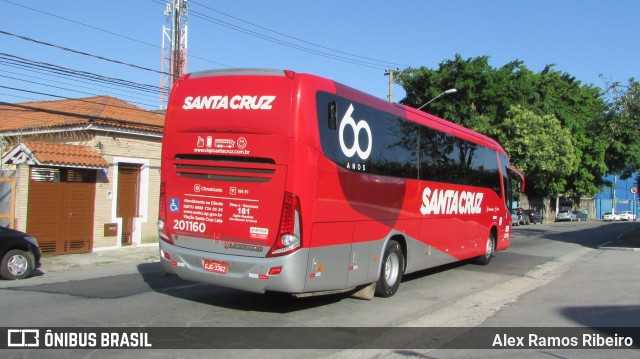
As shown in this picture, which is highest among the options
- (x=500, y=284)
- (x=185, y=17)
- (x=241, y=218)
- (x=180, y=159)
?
(x=185, y=17)

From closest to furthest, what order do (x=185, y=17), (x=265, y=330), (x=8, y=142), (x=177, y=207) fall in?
(x=265, y=330) → (x=177, y=207) → (x=8, y=142) → (x=185, y=17)

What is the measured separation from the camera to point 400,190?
9.51 meters

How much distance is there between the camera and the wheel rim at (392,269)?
932 cm

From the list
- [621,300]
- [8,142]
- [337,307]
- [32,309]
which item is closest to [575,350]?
[337,307]

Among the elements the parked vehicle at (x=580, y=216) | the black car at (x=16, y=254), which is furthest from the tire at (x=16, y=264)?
the parked vehicle at (x=580, y=216)

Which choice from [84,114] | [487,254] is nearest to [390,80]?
[84,114]

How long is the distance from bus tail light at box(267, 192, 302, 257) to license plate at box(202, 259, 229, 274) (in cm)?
83

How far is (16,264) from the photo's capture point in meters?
10.9

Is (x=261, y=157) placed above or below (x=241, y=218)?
above

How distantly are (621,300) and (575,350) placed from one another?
13.6ft

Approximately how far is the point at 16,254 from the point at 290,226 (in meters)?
7.03

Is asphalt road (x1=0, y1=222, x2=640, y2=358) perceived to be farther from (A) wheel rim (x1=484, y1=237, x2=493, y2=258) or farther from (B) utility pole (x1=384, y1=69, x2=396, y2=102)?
(B) utility pole (x1=384, y1=69, x2=396, y2=102)

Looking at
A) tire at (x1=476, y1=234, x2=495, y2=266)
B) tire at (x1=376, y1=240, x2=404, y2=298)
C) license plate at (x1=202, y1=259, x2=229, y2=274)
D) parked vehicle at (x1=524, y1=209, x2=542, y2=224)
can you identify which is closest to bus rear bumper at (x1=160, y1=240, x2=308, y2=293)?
license plate at (x1=202, y1=259, x2=229, y2=274)

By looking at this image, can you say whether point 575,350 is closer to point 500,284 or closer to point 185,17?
point 500,284
